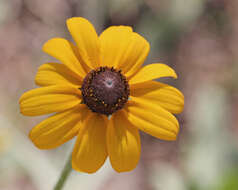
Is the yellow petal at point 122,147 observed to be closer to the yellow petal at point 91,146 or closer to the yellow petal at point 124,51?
the yellow petal at point 91,146

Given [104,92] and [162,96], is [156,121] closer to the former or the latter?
[162,96]

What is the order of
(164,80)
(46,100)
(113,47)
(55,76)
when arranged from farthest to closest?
1. (164,80)
2. (113,47)
3. (55,76)
4. (46,100)

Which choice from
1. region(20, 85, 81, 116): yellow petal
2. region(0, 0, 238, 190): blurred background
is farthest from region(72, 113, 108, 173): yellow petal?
region(0, 0, 238, 190): blurred background

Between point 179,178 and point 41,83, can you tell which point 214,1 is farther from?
point 41,83

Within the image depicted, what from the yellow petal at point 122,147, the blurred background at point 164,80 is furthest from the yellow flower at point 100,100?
the blurred background at point 164,80

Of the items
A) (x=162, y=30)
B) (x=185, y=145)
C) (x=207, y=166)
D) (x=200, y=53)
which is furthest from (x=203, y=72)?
(x=207, y=166)

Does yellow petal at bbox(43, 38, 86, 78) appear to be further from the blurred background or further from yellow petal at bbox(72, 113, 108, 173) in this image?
the blurred background

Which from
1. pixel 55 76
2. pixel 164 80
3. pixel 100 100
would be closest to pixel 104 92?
pixel 100 100
